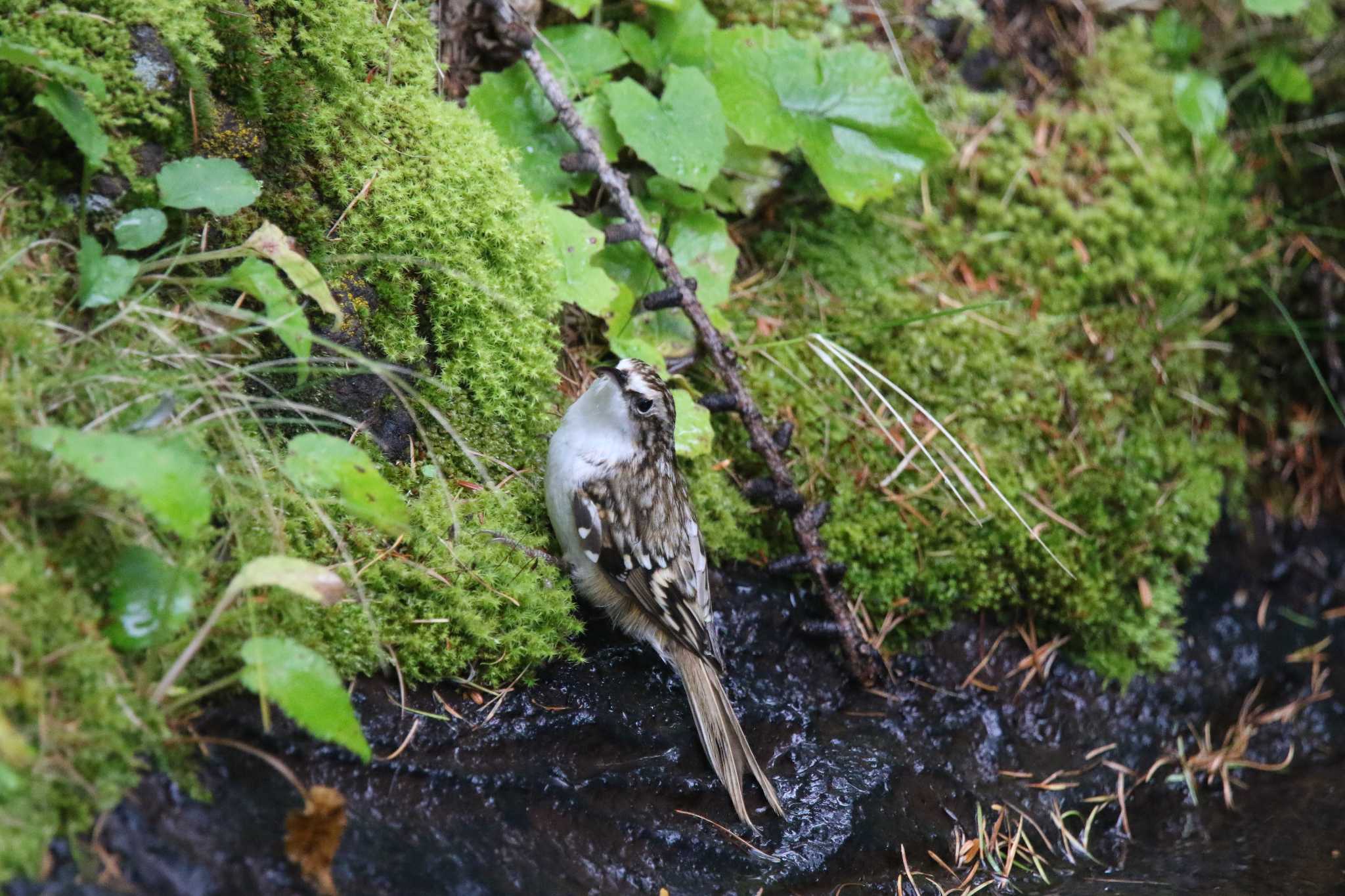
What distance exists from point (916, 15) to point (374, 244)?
3729 mm

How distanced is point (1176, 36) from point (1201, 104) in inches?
21.3

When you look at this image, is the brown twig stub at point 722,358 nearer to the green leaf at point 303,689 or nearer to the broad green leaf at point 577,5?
the broad green leaf at point 577,5

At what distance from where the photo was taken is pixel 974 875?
3912mm

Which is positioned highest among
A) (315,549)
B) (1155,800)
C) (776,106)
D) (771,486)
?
(776,106)

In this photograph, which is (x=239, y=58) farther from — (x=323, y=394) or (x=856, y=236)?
(x=856, y=236)

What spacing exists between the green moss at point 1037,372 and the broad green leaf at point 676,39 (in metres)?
1.01

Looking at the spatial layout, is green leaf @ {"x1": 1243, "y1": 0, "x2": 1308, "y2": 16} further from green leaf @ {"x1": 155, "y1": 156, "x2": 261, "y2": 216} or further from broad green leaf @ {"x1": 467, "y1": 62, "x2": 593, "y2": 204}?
green leaf @ {"x1": 155, "y1": 156, "x2": 261, "y2": 216}

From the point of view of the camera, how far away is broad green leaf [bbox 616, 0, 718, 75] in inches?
194

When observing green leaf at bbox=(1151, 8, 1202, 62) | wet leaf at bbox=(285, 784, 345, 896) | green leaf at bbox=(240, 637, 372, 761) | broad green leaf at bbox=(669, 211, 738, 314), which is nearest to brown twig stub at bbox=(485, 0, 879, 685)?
broad green leaf at bbox=(669, 211, 738, 314)

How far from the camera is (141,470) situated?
8.32ft

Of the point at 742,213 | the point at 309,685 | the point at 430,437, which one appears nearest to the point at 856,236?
the point at 742,213

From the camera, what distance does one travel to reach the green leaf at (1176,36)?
6.33 metres

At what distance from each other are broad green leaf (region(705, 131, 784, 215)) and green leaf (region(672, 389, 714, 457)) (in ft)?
3.72

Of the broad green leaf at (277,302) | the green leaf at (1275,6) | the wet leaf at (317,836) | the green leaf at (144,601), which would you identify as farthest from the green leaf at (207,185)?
the green leaf at (1275,6)
